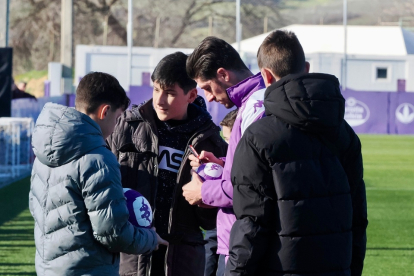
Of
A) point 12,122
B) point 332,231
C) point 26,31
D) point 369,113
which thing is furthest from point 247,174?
point 26,31

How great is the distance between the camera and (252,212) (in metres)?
3.23

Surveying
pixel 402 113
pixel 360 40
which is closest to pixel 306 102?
pixel 402 113

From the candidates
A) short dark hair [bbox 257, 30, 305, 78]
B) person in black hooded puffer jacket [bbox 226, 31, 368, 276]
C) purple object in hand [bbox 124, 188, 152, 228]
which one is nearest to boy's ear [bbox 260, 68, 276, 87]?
short dark hair [bbox 257, 30, 305, 78]

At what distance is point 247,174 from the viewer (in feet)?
10.7

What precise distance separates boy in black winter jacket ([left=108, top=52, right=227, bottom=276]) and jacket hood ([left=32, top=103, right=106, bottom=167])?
73cm

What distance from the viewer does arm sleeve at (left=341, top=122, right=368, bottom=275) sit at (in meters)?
3.59

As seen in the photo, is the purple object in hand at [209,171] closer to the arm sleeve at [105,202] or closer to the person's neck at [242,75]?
the person's neck at [242,75]

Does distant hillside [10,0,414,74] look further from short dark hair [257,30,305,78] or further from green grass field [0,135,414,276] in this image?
short dark hair [257,30,305,78]

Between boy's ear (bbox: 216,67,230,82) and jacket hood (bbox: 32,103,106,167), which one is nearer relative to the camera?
jacket hood (bbox: 32,103,106,167)

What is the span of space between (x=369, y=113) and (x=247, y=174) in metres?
29.5

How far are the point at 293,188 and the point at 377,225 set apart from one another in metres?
8.40

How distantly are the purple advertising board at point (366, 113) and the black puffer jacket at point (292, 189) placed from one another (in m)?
28.7

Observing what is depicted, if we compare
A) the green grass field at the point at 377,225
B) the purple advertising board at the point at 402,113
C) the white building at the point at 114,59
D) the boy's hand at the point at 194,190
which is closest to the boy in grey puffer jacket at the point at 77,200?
the boy's hand at the point at 194,190

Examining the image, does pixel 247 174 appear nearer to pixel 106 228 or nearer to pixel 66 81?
pixel 106 228
